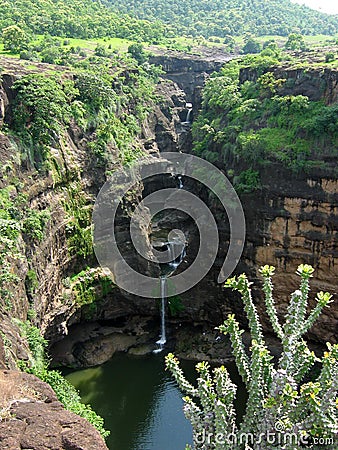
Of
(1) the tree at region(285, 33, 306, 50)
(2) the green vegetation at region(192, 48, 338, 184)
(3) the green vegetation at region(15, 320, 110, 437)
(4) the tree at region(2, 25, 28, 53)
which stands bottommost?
(3) the green vegetation at region(15, 320, 110, 437)

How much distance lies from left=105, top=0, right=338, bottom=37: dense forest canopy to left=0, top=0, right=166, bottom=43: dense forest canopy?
1142 centimetres

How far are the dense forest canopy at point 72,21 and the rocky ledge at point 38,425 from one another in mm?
40434

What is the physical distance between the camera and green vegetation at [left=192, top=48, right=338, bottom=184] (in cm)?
2592

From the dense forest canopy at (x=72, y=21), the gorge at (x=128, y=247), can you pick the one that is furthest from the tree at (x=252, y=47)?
the gorge at (x=128, y=247)

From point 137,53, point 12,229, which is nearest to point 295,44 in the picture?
point 137,53

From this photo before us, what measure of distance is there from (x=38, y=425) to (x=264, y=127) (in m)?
23.8

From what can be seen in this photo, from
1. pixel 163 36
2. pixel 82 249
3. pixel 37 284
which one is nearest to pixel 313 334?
pixel 82 249

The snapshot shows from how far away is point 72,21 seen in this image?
1987 inches

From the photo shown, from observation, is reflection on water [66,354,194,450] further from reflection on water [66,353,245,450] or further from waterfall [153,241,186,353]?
waterfall [153,241,186,353]

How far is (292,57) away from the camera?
36781mm

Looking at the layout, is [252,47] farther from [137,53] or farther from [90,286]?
[90,286]

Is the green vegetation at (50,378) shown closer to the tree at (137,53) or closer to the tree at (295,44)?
the tree at (137,53)

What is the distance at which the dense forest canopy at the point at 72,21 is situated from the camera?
1873 inches

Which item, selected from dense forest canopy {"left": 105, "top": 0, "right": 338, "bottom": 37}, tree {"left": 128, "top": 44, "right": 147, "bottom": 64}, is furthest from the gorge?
dense forest canopy {"left": 105, "top": 0, "right": 338, "bottom": 37}
